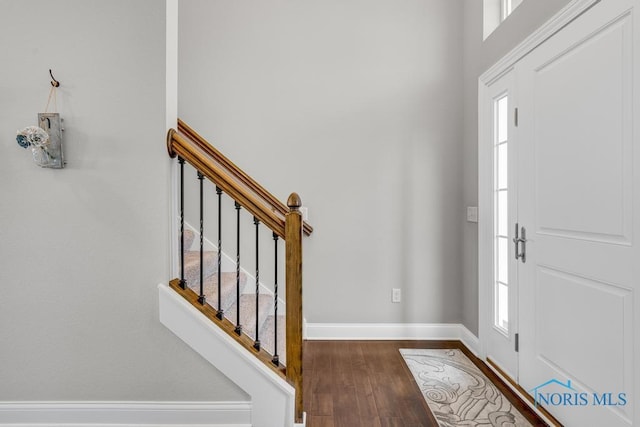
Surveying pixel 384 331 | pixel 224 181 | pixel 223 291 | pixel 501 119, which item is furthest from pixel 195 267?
pixel 501 119

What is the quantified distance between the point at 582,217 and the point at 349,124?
1880 millimetres

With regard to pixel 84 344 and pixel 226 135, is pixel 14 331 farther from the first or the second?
pixel 226 135

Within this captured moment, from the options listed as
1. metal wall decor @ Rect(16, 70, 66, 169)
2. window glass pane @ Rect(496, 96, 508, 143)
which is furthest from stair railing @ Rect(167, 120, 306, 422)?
window glass pane @ Rect(496, 96, 508, 143)

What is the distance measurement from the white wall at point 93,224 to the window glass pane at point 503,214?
1.96 m

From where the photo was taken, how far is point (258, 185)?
9.64 feet

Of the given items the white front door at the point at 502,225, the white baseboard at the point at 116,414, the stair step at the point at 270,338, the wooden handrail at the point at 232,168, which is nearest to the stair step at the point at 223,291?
the stair step at the point at 270,338

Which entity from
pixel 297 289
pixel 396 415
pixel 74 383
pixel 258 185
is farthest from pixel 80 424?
pixel 258 185

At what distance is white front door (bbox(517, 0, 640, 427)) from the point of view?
58.5 inches

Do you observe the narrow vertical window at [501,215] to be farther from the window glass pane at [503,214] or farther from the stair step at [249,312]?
the stair step at [249,312]

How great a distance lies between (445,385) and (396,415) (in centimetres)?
50

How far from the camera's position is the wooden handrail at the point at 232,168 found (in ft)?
9.32

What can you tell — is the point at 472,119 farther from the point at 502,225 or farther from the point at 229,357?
the point at 229,357

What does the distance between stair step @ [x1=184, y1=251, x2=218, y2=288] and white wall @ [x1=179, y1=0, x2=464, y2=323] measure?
819 mm

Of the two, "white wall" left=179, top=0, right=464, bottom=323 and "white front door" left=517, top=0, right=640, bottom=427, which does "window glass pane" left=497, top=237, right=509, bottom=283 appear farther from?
"white wall" left=179, top=0, right=464, bottom=323
